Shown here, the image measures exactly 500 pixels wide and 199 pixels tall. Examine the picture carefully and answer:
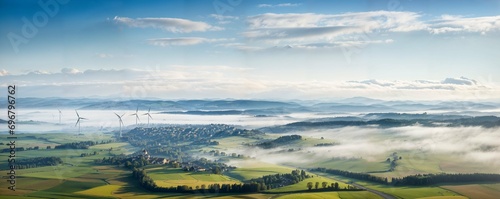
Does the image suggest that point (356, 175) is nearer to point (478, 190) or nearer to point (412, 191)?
point (412, 191)

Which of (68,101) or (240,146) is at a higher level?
(68,101)

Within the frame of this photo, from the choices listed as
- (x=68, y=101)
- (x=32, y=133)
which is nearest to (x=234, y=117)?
(x=68, y=101)

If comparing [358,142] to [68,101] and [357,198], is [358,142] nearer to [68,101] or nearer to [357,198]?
[357,198]

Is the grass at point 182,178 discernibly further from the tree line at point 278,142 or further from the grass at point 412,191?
the tree line at point 278,142

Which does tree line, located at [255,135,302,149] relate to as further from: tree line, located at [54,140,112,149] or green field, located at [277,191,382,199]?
green field, located at [277,191,382,199]

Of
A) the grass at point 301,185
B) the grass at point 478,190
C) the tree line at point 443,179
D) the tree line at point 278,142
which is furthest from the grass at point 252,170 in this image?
the grass at point 478,190

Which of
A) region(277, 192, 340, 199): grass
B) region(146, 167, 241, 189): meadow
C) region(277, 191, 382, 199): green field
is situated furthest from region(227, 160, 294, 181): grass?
region(277, 191, 382, 199): green field
